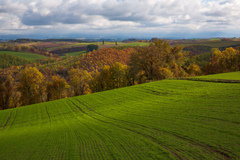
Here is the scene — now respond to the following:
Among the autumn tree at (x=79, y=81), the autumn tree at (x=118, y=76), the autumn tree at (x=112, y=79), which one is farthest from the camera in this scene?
the autumn tree at (x=112, y=79)

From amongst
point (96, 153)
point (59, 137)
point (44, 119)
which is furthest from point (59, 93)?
point (96, 153)

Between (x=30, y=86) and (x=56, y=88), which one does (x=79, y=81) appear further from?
(x=30, y=86)

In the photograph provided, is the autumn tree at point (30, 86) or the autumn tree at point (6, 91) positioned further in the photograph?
the autumn tree at point (6, 91)

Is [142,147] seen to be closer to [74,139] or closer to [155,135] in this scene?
[155,135]

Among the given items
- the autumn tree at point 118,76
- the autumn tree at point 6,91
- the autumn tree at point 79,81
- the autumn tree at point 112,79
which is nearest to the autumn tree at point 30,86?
the autumn tree at point 6,91

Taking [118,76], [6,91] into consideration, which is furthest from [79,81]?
[6,91]

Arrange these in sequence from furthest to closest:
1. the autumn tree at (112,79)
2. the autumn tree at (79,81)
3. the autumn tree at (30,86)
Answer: the autumn tree at (112,79) < the autumn tree at (79,81) < the autumn tree at (30,86)

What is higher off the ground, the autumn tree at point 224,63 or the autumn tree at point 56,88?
the autumn tree at point 224,63

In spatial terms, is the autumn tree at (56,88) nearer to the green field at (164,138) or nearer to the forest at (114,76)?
the forest at (114,76)

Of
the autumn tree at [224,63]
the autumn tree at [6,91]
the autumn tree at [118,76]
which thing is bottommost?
the autumn tree at [6,91]

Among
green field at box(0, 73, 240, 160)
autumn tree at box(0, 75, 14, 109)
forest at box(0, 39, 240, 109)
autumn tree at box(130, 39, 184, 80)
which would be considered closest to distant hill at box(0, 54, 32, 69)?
forest at box(0, 39, 240, 109)
